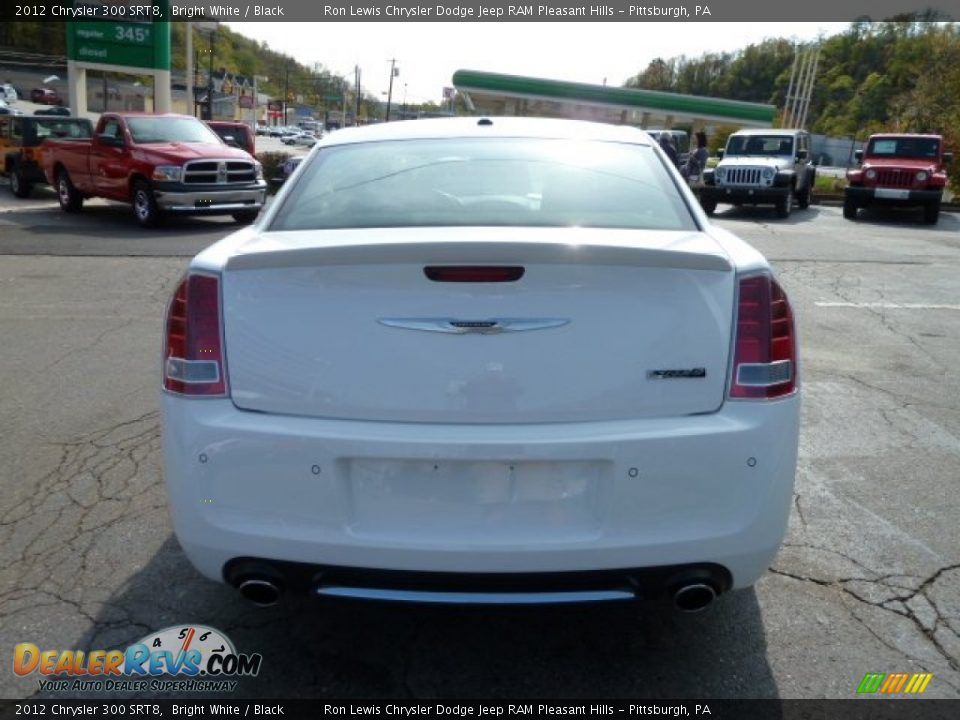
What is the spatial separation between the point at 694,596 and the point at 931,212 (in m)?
19.4

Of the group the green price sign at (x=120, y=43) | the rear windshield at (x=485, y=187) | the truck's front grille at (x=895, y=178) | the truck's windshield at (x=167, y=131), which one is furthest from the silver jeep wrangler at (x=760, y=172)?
the rear windshield at (x=485, y=187)

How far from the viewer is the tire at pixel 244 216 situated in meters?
14.8

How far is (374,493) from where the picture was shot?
89.6 inches

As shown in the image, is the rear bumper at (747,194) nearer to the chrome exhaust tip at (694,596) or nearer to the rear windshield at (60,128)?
the rear windshield at (60,128)

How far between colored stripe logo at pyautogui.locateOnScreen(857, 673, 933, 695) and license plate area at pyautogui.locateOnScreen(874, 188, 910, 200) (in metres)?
18.7

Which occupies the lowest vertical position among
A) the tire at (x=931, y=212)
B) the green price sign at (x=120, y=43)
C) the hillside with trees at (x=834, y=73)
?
the tire at (x=931, y=212)

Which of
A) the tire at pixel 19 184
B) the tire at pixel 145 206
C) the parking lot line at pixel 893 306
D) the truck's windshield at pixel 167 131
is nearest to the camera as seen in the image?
the parking lot line at pixel 893 306

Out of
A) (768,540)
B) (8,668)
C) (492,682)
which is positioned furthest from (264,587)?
(768,540)

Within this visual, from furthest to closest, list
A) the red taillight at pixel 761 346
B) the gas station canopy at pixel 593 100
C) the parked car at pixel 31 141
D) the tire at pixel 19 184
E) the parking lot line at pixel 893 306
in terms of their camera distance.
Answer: the gas station canopy at pixel 593 100 < the tire at pixel 19 184 < the parked car at pixel 31 141 < the parking lot line at pixel 893 306 < the red taillight at pixel 761 346

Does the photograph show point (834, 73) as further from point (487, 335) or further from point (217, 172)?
point (487, 335)

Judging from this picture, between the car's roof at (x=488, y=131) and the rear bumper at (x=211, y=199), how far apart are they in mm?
10921

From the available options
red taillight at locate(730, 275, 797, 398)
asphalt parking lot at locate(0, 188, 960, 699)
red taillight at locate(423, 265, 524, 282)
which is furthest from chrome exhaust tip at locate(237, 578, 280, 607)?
red taillight at locate(730, 275, 797, 398)

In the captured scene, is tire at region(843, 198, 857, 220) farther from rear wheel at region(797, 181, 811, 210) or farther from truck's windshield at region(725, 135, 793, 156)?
truck's windshield at region(725, 135, 793, 156)

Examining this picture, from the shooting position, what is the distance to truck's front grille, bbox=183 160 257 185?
13.8m
